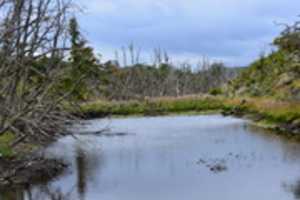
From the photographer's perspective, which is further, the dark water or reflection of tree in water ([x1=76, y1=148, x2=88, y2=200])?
reflection of tree in water ([x1=76, y1=148, x2=88, y2=200])

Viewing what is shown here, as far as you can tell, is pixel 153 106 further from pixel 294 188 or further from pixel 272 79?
pixel 294 188

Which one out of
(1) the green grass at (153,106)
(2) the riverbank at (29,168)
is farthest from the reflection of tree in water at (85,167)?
(1) the green grass at (153,106)

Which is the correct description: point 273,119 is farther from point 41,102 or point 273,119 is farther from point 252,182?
point 41,102

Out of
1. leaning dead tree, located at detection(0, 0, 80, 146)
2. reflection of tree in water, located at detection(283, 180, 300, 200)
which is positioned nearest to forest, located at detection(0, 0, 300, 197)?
leaning dead tree, located at detection(0, 0, 80, 146)

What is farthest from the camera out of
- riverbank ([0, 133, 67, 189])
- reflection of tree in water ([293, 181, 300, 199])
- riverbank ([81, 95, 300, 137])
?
riverbank ([81, 95, 300, 137])

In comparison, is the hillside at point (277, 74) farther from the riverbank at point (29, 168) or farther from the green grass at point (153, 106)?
the riverbank at point (29, 168)

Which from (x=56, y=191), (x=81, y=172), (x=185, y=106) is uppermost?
(x=185, y=106)

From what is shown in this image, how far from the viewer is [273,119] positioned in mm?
44344

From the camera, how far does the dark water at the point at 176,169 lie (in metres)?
18.6

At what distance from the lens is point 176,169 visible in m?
23.7

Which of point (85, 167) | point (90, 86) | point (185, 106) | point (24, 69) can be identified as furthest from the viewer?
point (185, 106)

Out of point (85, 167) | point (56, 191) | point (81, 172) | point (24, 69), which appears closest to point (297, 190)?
point (56, 191)

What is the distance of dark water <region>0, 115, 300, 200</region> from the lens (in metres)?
18.6

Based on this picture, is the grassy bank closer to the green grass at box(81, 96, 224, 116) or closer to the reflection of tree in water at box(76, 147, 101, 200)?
the green grass at box(81, 96, 224, 116)
